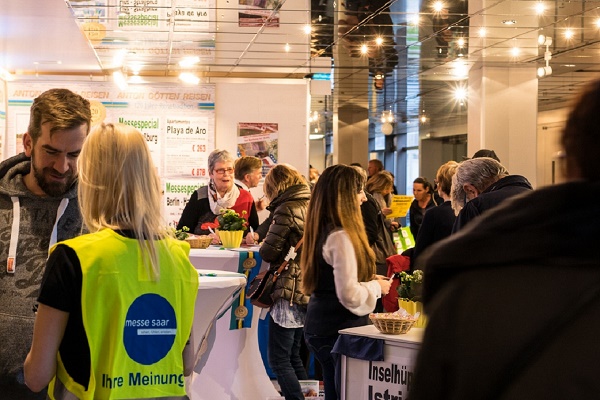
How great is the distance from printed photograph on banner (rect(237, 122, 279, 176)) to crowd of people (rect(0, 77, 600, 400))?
430 cm

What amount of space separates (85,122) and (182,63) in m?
7.83

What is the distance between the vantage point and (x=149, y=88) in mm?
10602

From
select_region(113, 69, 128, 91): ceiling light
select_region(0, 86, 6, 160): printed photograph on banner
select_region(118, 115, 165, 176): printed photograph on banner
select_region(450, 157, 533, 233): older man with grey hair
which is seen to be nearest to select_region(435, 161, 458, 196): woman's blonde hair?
select_region(450, 157, 533, 233): older man with grey hair

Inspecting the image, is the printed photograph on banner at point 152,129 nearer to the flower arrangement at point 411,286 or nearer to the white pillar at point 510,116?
the white pillar at point 510,116

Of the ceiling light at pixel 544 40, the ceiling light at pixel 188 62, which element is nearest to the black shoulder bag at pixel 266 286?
the ceiling light at pixel 188 62

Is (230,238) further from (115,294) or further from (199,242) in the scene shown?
(115,294)

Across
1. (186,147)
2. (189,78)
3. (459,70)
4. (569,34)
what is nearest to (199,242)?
(186,147)

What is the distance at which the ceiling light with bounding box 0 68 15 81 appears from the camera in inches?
392

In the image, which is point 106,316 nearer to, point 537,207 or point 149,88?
point 537,207

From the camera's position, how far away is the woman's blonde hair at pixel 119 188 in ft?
7.75

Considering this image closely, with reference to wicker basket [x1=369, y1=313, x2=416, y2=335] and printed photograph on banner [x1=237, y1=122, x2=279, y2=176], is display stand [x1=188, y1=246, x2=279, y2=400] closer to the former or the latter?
wicker basket [x1=369, y1=313, x2=416, y2=335]

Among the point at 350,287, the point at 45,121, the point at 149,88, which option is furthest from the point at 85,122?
the point at 149,88

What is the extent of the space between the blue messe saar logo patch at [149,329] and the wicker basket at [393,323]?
6.58 feet

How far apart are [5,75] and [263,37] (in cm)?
282
